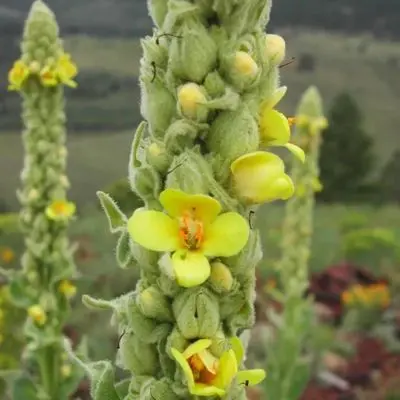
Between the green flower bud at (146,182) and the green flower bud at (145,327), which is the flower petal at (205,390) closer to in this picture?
the green flower bud at (145,327)

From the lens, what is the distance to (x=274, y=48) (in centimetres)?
119

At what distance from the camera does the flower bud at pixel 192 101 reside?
111 centimetres

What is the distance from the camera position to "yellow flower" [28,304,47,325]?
9.86ft

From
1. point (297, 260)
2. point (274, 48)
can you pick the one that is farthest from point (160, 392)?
point (297, 260)

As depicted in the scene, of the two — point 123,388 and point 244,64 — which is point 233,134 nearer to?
point 244,64

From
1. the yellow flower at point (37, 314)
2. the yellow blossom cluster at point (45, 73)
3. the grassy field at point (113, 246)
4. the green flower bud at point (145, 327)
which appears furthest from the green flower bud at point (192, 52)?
the grassy field at point (113, 246)

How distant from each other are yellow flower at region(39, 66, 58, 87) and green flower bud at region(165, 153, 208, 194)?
191 centimetres

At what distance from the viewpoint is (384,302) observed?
7047 mm

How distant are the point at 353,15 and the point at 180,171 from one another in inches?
327

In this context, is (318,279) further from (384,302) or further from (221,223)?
(221,223)

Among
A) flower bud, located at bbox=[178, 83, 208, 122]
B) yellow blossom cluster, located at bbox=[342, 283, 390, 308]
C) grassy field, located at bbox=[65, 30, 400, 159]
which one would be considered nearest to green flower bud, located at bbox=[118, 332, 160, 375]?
flower bud, located at bbox=[178, 83, 208, 122]

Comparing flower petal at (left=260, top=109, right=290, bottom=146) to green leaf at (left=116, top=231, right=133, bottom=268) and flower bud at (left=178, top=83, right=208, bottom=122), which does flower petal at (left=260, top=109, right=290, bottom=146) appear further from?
green leaf at (left=116, top=231, right=133, bottom=268)

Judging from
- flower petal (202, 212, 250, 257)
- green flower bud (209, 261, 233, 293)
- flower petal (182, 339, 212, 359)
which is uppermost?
flower petal (202, 212, 250, 257)

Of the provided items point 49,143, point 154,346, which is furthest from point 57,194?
point 154,346
